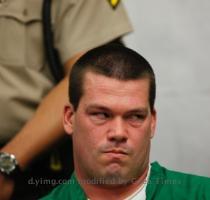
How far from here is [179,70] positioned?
2467mm

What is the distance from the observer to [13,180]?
1.79 m

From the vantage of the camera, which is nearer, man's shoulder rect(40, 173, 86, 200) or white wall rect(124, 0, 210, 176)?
man's shoulder rect(40, 173, 86, 200)

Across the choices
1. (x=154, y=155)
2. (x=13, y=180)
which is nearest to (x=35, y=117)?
(x=13, y=180)

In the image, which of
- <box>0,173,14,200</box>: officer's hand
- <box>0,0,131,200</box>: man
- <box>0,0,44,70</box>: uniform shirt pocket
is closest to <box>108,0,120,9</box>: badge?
<box>0,0,131,200</box>: man

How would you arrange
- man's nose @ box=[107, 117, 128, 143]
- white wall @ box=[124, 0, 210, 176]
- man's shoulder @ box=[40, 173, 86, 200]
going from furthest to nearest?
1. white wall @ box=[124, 0, 210, 176]
2. man's shoulder @ box=[40, 173, 86, 200]
3. man's nose @ box=[107, 117, 128, 143]

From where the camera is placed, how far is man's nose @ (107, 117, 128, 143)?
1.54m

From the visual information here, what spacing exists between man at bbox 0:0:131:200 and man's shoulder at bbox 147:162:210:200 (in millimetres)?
285

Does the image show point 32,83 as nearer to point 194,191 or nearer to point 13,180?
point 13,180

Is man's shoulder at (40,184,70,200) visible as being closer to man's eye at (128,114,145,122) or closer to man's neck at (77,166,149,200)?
man's neck at (77,166,149,200)

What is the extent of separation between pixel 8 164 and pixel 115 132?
1.19ft

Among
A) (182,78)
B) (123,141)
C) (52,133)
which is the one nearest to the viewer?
(123,141)

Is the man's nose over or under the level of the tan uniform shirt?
under

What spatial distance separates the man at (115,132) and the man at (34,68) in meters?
0.12

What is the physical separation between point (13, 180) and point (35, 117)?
175 mm
